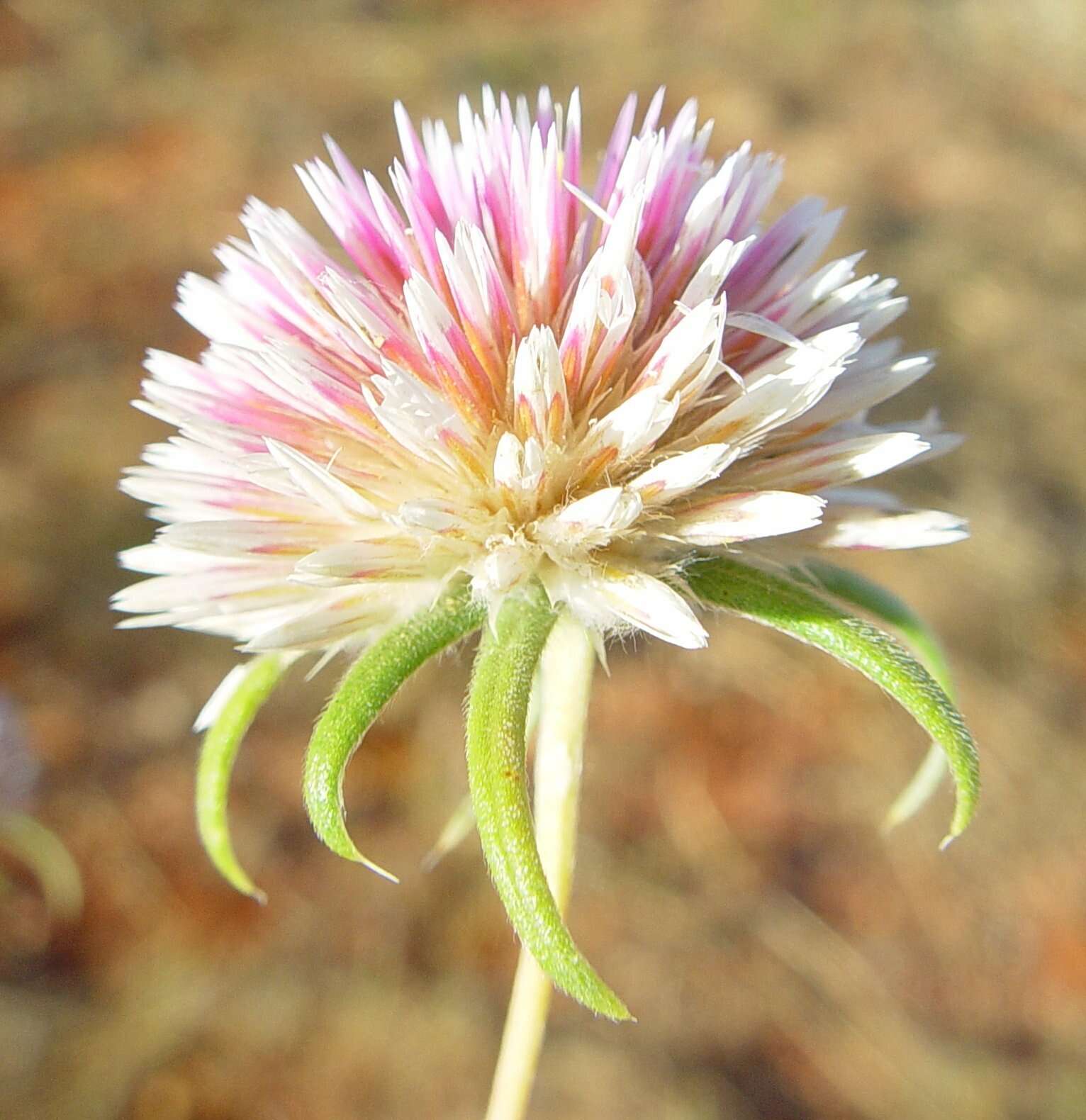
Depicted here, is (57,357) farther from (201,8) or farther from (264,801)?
(201,8)

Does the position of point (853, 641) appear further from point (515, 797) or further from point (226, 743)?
point (226, 743)

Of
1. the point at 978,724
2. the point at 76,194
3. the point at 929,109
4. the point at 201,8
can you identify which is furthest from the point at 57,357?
the point at 929,109

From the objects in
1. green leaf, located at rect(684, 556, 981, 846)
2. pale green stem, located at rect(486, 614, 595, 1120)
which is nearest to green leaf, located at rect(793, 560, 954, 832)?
green leaf, located at rect(684, 556, 981, 846)

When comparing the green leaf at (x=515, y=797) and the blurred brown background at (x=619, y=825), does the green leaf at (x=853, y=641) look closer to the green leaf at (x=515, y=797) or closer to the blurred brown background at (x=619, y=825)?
the green leaf at (x=515, y=797)

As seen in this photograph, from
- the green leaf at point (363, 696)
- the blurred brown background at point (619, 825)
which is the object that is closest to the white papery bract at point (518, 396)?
the green leaf at point (363, 696)

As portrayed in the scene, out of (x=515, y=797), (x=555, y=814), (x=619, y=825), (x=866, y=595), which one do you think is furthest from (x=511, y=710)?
(x=619, y=825)

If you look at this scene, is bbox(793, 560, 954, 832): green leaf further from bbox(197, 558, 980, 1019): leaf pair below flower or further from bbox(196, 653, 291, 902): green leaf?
bbox(196, 653, 291, 902): green leaf
